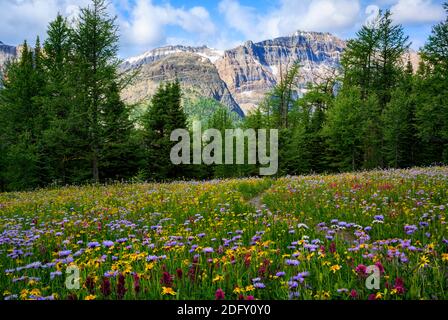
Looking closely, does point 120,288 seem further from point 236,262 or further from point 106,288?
point 236,262

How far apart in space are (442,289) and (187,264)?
8.58 ft

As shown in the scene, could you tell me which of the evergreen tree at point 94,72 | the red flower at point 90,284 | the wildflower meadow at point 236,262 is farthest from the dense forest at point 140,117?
the red flower at point 90,284

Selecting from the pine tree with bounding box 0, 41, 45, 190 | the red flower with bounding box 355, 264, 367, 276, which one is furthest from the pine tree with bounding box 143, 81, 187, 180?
the red flower with bounding box 355, 264, 367, 276

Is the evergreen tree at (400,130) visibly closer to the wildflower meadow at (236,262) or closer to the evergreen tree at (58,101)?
the wildflower meadow at (236,262)

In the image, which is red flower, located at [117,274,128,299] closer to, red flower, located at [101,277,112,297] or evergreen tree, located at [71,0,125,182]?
red flower, located at [101,277,112,297]

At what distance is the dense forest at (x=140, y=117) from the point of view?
20.5 metres

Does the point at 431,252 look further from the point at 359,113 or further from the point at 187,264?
the point at 359,113

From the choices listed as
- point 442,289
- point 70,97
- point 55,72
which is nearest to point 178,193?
point 442,289

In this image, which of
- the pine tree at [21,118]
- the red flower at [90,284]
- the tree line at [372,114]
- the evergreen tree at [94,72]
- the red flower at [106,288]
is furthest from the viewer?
the tree line at [372,114]

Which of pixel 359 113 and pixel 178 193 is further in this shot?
pixel 359 113

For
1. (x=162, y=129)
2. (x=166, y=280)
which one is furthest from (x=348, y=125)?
(x=166, y=280)

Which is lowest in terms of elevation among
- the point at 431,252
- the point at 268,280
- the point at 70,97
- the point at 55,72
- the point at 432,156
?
the point at 268,280

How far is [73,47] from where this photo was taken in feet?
68.3

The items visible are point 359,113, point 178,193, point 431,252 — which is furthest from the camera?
point 359,113
